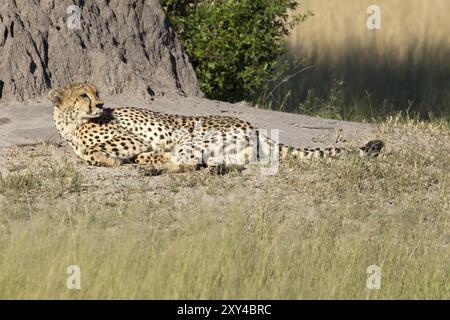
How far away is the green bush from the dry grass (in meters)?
2.88

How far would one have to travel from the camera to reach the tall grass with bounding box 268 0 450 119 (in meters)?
15.9

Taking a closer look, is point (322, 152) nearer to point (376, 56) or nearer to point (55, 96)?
point (55, 96)

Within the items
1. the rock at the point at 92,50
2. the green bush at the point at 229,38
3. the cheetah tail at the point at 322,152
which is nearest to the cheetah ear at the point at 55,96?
the rock at the point at 92,50

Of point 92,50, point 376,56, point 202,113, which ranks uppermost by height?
point 92,50

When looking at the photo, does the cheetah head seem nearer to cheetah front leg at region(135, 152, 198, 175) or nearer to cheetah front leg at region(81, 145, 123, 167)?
cheetah front leg at region(81, 145, 123, 167)

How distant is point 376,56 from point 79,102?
9.52 m

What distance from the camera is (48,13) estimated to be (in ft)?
35.6

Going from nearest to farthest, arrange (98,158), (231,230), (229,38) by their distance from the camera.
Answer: (231,230), (98,158), (229,38)

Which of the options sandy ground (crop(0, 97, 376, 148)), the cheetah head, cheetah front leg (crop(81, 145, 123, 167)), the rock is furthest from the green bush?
cheetah front leg (crop(81, 145, 123, 167))

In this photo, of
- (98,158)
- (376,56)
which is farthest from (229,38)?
(376,56)

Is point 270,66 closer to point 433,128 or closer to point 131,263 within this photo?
point 433,128

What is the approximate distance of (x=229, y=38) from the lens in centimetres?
1207
